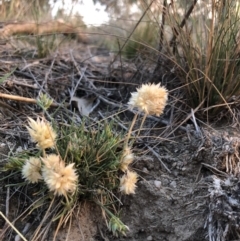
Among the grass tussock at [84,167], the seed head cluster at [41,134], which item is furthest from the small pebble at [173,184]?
the seed head cluster at [41,134]

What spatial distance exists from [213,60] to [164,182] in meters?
0.59

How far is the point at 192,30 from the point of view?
209 centimetres

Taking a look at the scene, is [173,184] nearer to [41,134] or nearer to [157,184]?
[157,184]

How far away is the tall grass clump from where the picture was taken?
1.87 metres

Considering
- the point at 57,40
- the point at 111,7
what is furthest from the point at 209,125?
the point at 111,7

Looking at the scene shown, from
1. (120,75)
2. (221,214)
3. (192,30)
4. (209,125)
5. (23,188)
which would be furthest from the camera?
(120,75)

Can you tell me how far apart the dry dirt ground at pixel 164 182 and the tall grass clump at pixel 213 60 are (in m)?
Result: 0.11

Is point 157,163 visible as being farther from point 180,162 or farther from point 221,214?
point 221,214

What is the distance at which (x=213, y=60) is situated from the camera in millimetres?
1892

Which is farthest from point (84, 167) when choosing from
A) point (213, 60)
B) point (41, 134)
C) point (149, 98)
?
point (213, 60)

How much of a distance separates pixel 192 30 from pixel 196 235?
1032mm

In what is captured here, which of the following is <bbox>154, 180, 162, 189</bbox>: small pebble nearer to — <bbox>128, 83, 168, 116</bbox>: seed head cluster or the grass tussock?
the grass tussock

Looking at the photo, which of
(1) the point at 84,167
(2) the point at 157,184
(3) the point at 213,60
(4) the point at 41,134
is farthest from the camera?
(3) the point at 213,60

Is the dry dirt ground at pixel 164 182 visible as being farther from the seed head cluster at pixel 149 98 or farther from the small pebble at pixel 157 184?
the seed head cluster at pixel 149 98
